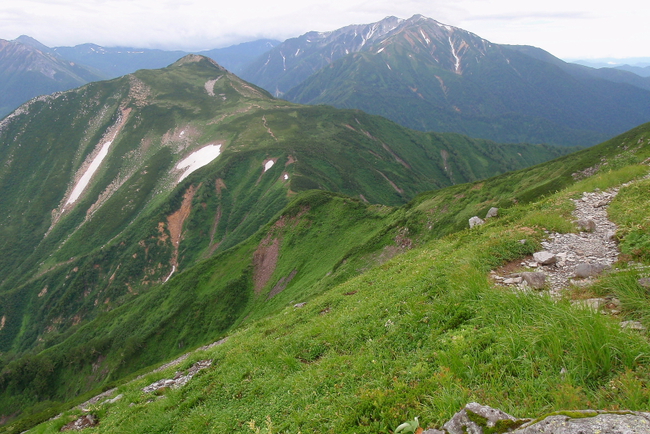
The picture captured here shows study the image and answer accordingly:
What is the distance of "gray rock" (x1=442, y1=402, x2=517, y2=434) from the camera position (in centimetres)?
493

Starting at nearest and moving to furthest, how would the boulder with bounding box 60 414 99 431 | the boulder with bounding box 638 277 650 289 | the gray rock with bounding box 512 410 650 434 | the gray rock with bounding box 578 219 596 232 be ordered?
the gray rock with bounding box 512 410 650 434 < the boulder with bounding box 638 277 650 289 < the gray rock with bounding box 578 219 596 232 < the boulder with bounding box 60 414 99 431

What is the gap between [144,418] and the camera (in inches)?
501

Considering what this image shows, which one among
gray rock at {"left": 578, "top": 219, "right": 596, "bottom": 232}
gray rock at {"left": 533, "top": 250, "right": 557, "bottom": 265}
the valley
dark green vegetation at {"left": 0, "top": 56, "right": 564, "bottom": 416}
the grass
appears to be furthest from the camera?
dark green vegetation at {"left": 0, "top": 56, "right": 564, "bottom": 416}

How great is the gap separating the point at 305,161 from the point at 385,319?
113 m

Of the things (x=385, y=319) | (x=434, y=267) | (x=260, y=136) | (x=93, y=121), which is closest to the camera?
(x=385, y=319)

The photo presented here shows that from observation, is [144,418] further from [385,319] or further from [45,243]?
[45,243]

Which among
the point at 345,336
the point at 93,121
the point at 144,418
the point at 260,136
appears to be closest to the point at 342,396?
the point at 345,336

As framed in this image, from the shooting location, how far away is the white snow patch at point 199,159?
13505cm

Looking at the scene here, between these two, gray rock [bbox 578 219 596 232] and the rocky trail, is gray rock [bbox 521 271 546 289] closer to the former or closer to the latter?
the rocky trail

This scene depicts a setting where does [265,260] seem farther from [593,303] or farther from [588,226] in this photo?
[593,303]

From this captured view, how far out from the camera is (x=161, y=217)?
105875mm

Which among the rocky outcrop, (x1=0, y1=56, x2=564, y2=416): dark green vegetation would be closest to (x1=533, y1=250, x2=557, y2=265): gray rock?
the rocky outcrop

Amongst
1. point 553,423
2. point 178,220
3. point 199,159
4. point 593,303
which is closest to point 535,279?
point 593,303

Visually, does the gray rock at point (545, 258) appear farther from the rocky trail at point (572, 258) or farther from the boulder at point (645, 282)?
the boulder at point (645, 282)
